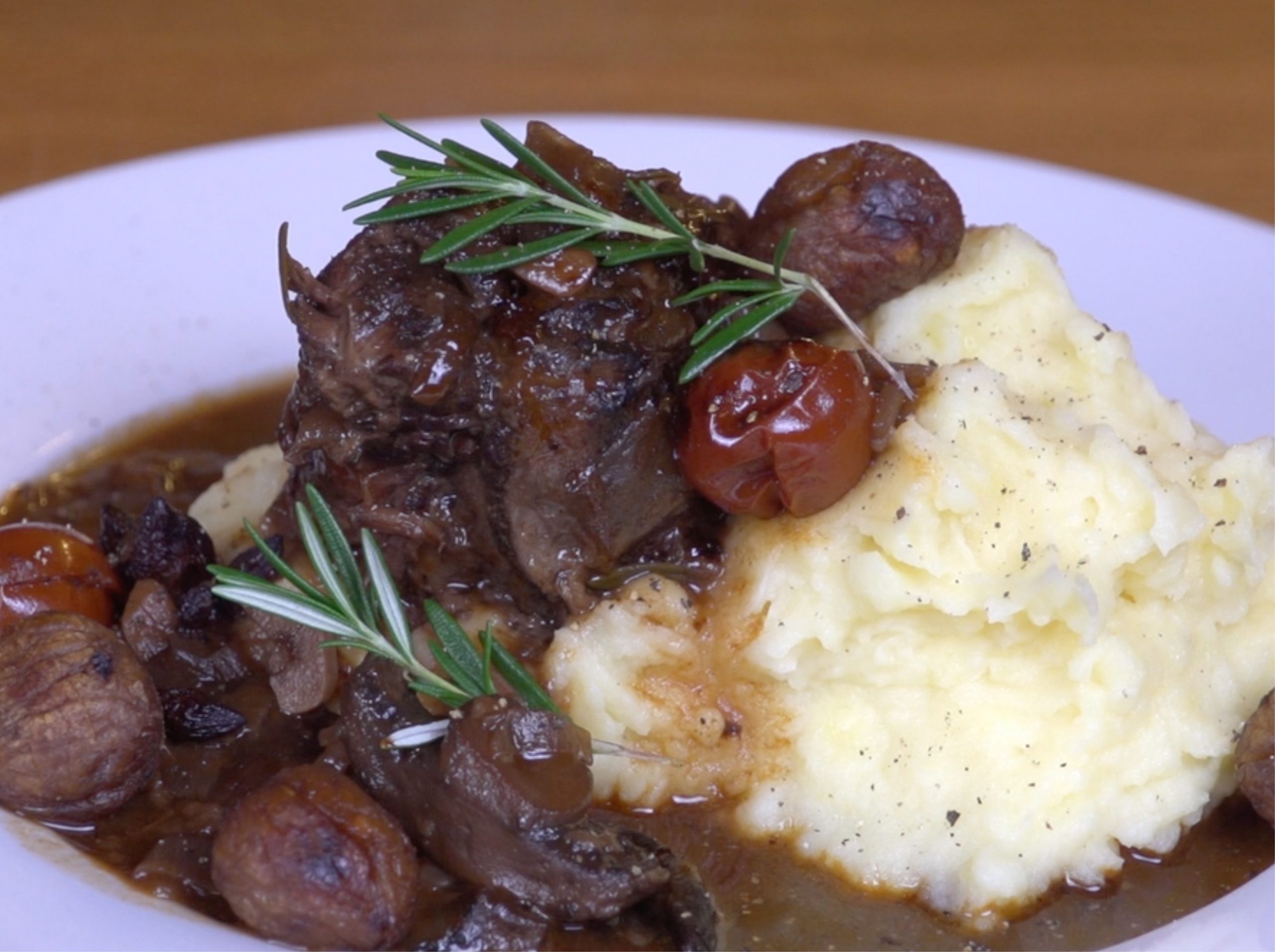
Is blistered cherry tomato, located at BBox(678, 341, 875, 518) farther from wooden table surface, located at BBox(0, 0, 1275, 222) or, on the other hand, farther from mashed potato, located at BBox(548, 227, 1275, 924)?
wooden table surface, located at BBox(0, 0, 1275, 222)


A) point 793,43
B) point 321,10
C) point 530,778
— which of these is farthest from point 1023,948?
point 321,10

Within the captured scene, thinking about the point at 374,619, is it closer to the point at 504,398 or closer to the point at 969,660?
the point at 504,398

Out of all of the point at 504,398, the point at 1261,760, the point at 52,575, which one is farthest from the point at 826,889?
the point at 52,575

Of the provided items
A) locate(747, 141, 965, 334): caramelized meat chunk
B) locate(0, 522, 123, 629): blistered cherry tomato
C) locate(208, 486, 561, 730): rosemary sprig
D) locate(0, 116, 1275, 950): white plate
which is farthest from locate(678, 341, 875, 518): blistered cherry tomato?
locate(0, 116, 1275, 950): white plate

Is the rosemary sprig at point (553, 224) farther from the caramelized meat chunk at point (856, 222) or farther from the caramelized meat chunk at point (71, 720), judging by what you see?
the caramelized meat chunk at point (71, 720)

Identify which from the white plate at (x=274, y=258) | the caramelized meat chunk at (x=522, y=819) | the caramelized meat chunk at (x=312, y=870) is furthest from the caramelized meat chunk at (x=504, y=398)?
the white plate at (x=274, y=258)
